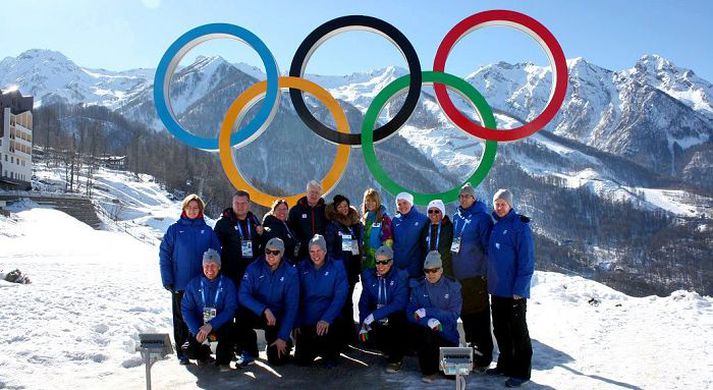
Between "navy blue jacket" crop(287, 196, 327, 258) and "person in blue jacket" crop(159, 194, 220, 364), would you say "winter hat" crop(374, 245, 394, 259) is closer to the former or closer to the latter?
"navy blue jacket" crop(287, 196, 327, 258)

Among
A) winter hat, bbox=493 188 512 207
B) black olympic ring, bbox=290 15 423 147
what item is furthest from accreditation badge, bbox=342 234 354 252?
black olympic ring, bbox=290 15 423 147

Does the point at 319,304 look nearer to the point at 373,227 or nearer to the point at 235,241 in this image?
the point at 373,227

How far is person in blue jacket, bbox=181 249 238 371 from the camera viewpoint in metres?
6.82

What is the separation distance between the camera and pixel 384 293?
7.02 metres

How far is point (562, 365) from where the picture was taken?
7.59 meters

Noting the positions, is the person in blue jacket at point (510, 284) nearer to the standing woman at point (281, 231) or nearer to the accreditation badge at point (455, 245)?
the accreditation badge at point (455, 245)

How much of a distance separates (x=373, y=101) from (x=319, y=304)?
4.36 metres

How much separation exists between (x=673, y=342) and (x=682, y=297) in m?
3.82

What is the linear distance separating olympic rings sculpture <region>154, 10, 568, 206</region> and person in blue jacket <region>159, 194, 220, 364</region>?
112 inches

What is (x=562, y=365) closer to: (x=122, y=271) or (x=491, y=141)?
(x=491, y=141)

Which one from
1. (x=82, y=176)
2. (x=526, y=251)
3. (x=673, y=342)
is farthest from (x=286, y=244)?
(x=82, y=176)

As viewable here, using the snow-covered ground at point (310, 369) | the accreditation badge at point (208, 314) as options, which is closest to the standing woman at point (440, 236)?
Answer: the snow-covered ground at point (310, 369)

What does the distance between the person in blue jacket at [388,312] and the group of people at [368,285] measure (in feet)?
0.04

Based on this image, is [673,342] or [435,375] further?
[673,342]
